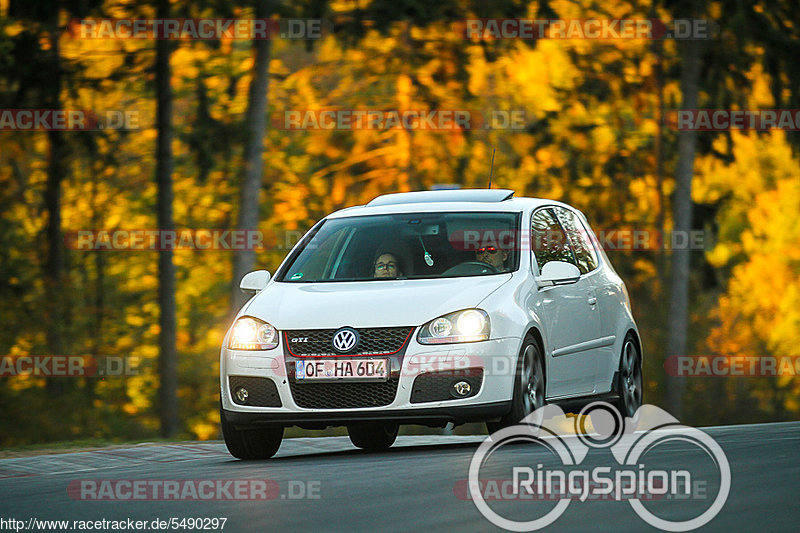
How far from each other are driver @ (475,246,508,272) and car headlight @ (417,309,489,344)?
1.00m

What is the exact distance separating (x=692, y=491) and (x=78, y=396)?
19820 mm

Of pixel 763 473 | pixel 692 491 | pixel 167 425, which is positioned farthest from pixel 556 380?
pixel 167 425

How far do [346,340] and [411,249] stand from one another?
160 cm

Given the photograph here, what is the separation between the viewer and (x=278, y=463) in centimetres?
1098

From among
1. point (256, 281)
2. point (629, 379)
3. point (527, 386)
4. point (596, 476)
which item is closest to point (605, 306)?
point (629, 379)

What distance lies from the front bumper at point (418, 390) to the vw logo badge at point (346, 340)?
10.5 inches

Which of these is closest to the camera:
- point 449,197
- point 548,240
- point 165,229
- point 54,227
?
point 548,240

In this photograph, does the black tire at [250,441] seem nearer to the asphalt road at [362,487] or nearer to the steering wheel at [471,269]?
the asphalt road at [362,487]

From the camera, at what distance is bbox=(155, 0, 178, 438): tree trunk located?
2580cm

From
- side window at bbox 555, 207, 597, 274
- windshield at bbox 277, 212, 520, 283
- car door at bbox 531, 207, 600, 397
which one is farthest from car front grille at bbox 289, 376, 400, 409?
side window at bbox 555, 207, 597, 274

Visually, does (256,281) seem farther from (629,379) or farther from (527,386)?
(629,379)

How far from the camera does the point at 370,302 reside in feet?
36.1

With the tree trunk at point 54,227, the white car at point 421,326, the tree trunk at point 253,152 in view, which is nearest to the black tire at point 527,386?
the white car at point 421,326

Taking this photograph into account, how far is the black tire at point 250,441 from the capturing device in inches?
448
